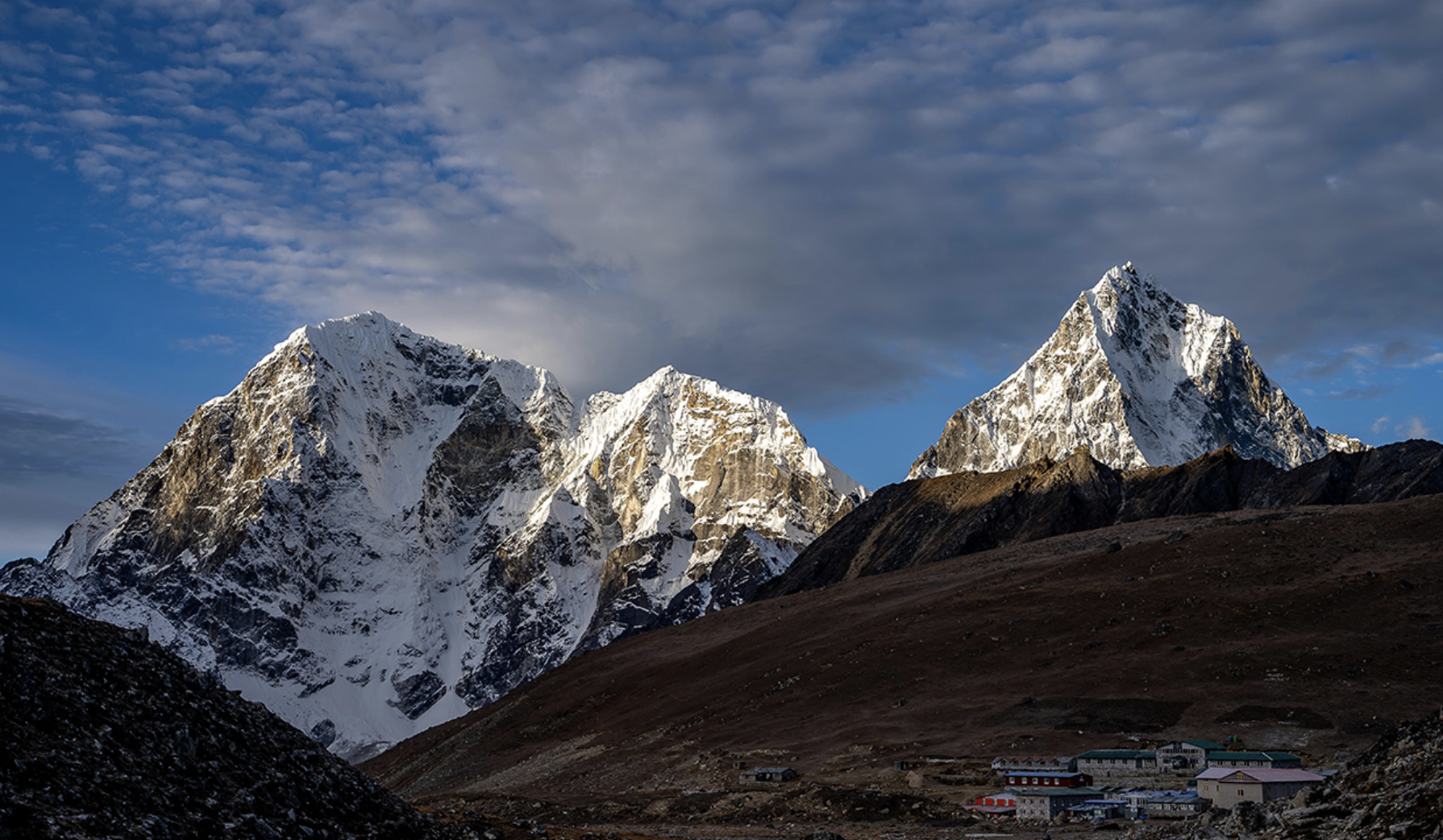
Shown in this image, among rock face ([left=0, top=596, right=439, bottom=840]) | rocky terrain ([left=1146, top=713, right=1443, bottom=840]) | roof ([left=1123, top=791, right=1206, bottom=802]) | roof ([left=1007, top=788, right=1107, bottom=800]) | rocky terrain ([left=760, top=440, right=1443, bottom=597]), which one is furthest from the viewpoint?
rocky terrain ([left=760, top=440, right=1443, bottom=597])

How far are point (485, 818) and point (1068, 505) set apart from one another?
155m

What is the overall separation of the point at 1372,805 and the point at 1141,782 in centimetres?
5046

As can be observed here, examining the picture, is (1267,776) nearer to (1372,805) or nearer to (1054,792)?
(1054,792)

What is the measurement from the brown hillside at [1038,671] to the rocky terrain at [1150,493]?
84.8 ft

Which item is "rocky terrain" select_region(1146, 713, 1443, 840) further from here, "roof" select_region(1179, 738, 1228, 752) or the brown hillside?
"roof" select_region(1179, 738, 1228, 752)

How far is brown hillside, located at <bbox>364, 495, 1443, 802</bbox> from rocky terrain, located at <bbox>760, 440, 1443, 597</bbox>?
25.8 meters

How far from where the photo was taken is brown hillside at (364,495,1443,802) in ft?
298

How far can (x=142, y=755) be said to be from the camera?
89.8 ft

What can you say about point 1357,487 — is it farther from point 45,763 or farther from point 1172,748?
point 45,763

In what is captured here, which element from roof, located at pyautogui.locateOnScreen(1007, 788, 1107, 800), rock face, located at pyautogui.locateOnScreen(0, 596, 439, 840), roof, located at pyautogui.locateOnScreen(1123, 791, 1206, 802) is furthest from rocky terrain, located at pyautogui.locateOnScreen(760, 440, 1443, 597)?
rock face, located at pyautogui.locateOnScreen(0, 596, 439, 840)

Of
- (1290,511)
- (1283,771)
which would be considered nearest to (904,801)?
(1283,771)

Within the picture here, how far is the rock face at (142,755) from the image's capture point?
24.5 meters

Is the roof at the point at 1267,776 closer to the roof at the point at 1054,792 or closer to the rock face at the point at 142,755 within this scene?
the roof at the point at 1054,792

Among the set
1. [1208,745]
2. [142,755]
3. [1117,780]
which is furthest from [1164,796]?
[142,755]
